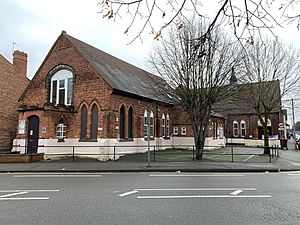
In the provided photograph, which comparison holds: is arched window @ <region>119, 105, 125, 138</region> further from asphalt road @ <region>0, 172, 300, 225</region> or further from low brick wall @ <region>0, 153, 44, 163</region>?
asphalt road @ <region>0, 172, 300, 225</region>

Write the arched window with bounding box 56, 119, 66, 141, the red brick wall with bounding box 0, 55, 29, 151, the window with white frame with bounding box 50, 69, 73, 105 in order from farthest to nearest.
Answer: the red brick wall with bounding box 0, 55, 29, 151 → the window with white frame with bounding box 50, 69, 73, 105 → the arched window with bounding box 56, 119, 66, 141

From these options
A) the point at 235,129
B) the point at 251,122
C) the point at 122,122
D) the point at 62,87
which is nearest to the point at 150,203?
→ the point at 122,122

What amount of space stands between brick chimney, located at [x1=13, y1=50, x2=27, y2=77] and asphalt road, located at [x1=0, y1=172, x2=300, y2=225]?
21164 millimetres

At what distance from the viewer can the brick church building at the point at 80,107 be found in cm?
2116

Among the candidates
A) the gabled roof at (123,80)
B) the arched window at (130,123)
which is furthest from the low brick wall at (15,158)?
the arched window at (130,123)

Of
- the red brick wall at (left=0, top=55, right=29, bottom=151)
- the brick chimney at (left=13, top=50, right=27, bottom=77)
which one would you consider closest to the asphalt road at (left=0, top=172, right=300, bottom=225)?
the red brick wall at (left=0, top=55, right=29, bottom=151)

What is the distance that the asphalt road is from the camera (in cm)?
600

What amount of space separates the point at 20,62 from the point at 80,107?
1094cm

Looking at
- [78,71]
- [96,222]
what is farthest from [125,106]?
[96,222]

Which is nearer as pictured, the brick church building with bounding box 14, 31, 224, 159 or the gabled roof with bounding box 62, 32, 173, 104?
the brick church building with bounding box 14, 31, 224, 159

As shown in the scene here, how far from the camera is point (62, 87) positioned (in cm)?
2403

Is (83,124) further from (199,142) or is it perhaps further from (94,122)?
(199,142)

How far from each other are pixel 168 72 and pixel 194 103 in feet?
9.22

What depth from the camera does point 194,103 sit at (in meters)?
20.4
